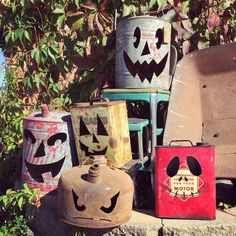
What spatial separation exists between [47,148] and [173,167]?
1.01m

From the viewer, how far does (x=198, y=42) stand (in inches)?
163

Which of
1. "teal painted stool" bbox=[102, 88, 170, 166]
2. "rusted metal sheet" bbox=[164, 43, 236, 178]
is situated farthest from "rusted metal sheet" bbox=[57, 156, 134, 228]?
"rusted metal sheet" bbox=[164, 43, 236, 178]

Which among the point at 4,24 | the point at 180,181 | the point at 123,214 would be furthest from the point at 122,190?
the point at 4,24

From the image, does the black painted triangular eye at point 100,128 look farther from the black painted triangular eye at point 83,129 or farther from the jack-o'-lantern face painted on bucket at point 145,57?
the jack-o'-lantern face painted on bucket at point 145,57

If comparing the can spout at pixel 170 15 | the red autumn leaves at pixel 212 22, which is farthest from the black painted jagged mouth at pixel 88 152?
the red autumn leaves at pixel 212 22

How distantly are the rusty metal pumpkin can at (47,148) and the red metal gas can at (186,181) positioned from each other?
81 centimetres

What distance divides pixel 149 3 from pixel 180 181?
6.75 ft

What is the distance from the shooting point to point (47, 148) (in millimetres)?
3268

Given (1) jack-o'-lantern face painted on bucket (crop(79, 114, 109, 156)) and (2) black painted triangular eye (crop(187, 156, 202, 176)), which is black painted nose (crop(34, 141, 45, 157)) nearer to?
(1) jack-o'-lantern face painted on bucket (crop(79, 114, 109, 156))

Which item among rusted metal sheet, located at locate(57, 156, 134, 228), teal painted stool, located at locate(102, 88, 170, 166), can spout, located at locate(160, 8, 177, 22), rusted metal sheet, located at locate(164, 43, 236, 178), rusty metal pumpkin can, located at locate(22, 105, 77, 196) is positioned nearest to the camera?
rusted metal sheet, located at locate(57, 156, 134, 228)

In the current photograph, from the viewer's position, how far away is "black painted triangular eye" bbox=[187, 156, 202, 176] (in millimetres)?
2809

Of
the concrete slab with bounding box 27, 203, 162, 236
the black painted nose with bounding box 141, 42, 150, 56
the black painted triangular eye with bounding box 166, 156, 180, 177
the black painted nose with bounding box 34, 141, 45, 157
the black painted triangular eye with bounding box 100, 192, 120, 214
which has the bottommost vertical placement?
the concrete slab with bounding box 27, 203, 162, 236

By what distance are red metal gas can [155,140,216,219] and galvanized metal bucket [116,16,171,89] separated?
96 cm

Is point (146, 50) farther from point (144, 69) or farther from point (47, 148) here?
point (47, 148)
